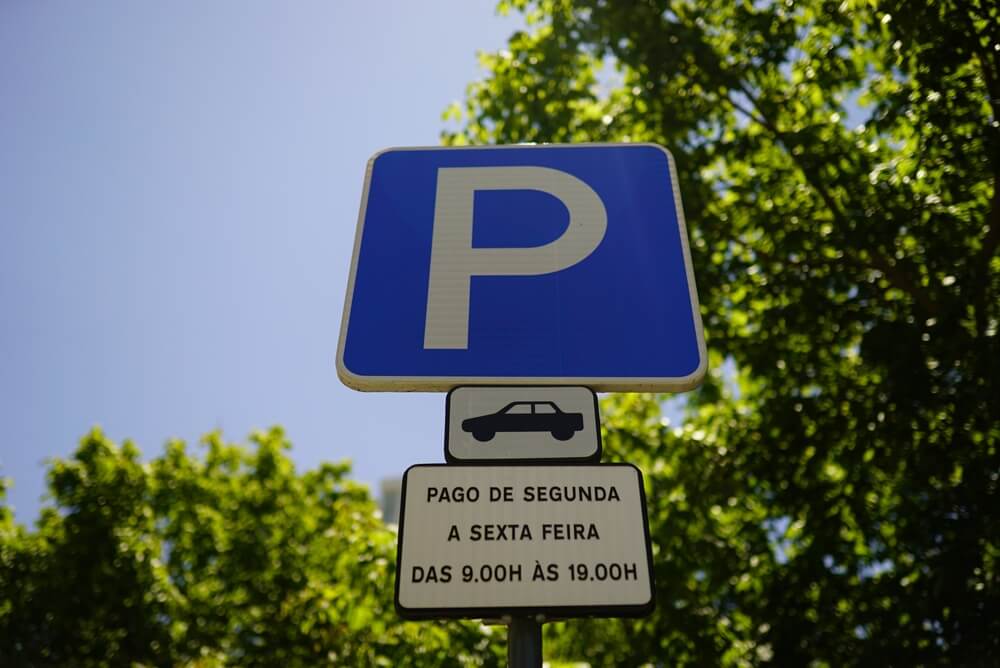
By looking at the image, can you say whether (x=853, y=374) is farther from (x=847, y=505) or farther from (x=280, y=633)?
(x=280, y=633)

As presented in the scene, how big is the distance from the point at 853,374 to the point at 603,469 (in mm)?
5027

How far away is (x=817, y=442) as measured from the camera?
194 inches

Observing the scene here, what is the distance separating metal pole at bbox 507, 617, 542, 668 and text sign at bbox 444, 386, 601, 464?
0.30 metres

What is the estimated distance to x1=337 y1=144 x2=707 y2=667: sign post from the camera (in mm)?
1161

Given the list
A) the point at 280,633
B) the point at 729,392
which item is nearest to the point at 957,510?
the point at 729,392

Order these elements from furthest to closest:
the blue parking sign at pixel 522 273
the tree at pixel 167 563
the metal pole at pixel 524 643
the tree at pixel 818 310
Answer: the tree at pixel 167 563 → the tree at pixel 818 310 → the blue parking sign at pixel 522 273 → the metal pole at pixel 524 643

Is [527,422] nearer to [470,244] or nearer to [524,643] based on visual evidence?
[524,643]

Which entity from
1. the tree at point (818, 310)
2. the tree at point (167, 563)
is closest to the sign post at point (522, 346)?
the tree at point (818, 310)

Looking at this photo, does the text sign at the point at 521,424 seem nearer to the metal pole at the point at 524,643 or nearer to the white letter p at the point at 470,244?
the white letter p at the point at 470,244

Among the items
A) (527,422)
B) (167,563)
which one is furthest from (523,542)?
(167,563)

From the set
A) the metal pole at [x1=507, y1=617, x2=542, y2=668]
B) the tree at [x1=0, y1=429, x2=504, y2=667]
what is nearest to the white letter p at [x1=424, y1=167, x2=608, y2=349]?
the metal pole at [x1=507, y1=617, x2=542, y2=668]

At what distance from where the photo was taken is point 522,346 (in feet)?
5.01

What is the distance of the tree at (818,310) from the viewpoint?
166 inches

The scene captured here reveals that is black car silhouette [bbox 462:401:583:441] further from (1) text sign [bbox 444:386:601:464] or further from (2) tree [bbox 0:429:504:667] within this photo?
(2) tree [bbox 0:429:504:667]
